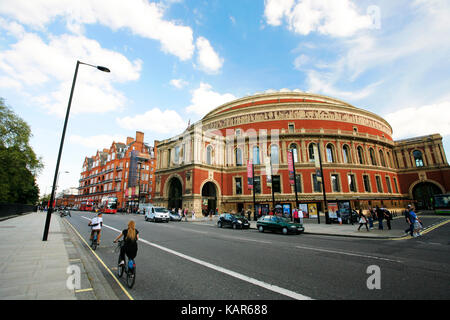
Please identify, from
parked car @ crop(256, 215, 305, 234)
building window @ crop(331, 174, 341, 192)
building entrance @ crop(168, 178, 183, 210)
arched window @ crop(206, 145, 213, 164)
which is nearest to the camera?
parked car @ crop(256, 215, 305, 234)

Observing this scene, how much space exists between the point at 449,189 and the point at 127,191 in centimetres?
7017

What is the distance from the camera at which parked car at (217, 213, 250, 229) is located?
19078 millimetres

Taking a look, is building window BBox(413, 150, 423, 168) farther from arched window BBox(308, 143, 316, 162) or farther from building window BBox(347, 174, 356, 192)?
arched window BBox(308, 143, 316, 162)

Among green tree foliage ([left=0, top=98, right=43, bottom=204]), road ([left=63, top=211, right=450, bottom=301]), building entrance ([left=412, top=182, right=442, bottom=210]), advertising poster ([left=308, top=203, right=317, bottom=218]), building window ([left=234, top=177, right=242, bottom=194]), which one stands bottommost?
road ([left=63, top=211, right=450, bottom=301])

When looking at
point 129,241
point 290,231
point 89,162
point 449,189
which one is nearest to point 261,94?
point 290,231

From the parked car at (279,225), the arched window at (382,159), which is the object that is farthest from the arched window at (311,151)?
the parked car at (279,225)

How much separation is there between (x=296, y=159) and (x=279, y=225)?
2132 centimetres

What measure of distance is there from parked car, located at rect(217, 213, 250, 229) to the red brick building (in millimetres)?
37263

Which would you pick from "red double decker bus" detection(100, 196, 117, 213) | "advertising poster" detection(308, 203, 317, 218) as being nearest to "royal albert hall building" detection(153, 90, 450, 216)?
"advertising poster" detection(308, 203, 317, 218)

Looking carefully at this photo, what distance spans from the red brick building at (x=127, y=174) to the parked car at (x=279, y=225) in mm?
42226

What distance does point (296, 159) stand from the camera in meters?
34.7

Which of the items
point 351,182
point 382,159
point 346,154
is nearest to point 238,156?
point 346,154

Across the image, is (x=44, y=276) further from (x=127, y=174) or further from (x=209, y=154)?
(x=127, y=174)
